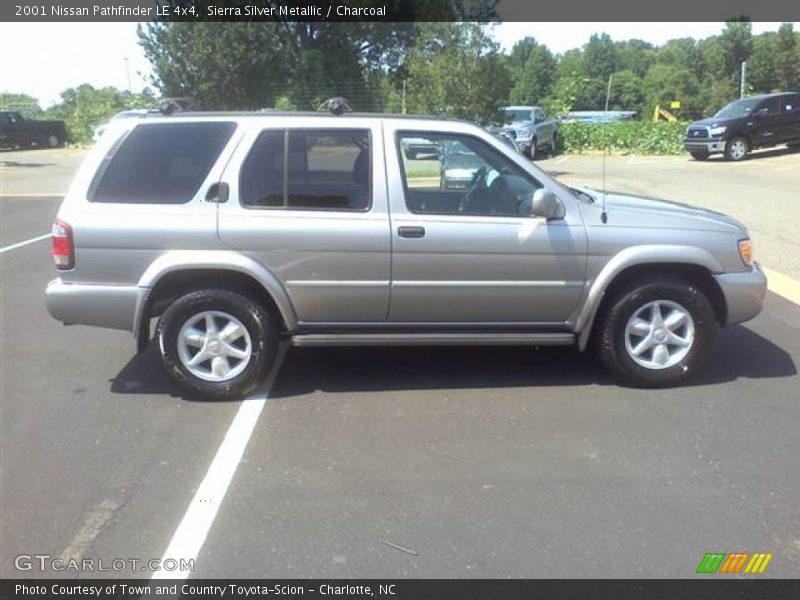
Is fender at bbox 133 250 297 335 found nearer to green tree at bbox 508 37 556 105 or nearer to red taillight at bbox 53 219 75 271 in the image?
red taillight at bbox 53 219 75 271

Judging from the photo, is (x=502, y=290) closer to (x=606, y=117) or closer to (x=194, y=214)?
(x=606, y=117)

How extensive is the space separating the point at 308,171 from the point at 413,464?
2.05 metres

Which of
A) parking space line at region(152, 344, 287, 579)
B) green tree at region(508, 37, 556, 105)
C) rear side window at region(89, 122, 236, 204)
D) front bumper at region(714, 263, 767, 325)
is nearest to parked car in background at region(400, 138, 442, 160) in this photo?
rear side window at region(89, 122, 236, 204)

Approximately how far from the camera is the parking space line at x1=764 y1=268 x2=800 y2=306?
24.0 feet

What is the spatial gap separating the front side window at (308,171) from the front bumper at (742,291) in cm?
243

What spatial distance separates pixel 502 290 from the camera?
16.3 feet

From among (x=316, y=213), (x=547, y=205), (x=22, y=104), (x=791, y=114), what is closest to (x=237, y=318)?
(x=316, y=213)

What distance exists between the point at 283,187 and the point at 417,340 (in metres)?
1.32

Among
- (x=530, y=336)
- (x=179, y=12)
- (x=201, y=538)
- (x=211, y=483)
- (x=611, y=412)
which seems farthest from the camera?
(x=179, y=12)

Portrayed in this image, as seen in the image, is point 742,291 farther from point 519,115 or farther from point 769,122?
point 519,115

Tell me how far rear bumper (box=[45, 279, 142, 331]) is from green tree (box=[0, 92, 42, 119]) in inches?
1923

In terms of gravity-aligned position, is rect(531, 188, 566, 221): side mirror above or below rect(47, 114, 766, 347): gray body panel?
above

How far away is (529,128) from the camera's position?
82.6 ft
